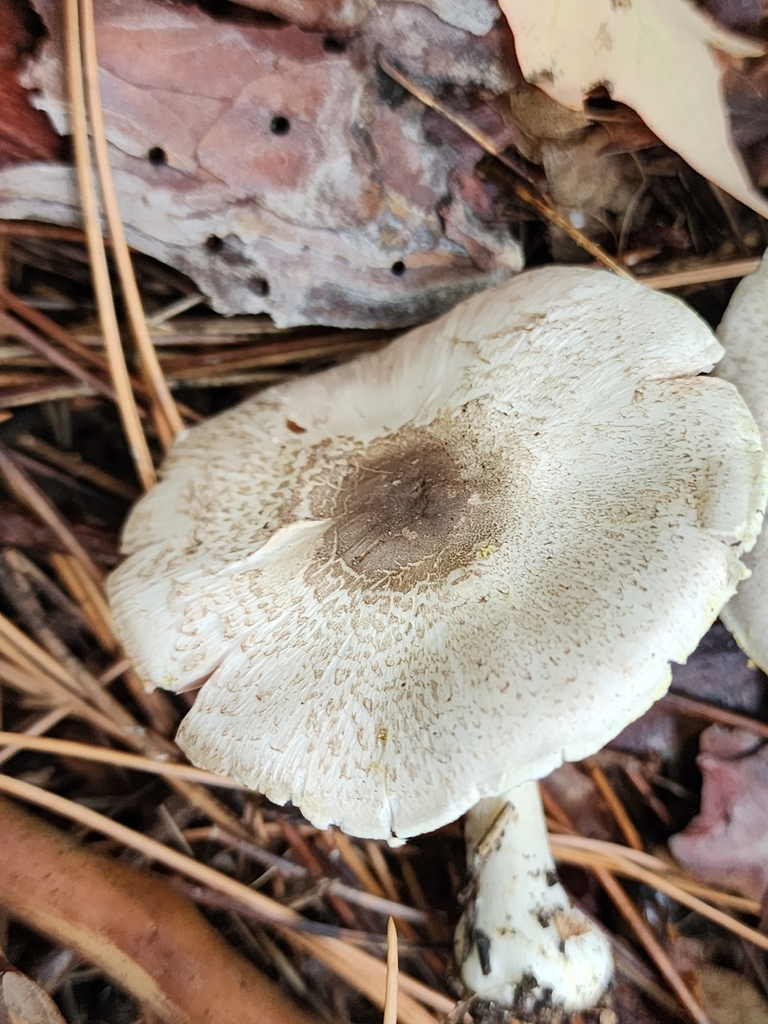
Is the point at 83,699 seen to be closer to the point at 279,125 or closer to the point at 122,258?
the point at 122,258

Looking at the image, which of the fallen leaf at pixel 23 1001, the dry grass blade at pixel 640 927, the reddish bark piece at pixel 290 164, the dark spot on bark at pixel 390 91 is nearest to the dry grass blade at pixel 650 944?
the dry grass blade at pixel 640 927

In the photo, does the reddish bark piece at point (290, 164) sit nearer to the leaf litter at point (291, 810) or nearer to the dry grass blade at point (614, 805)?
the leaf litter at point (291, 810)

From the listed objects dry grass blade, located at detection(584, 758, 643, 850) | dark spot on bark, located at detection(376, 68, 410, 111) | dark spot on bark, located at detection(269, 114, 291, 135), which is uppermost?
dark spot on bark, located at detection(269, 114, 291, 135)

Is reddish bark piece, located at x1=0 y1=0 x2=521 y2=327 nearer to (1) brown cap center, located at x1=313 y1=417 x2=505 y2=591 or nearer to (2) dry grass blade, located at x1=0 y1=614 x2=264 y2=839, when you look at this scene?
(1) brown cap center, located at x1=313 y1=417 x2=505 y2=591

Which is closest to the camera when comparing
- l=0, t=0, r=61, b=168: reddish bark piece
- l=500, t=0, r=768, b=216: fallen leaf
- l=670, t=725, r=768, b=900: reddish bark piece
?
l=500, t=0, r=768, b=216: fallen leaf

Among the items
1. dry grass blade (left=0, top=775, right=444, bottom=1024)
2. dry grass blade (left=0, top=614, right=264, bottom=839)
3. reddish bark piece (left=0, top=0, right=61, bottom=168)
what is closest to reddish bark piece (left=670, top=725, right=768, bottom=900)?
dry grass blade (left=0, top=775, right=444, bottom=1024)

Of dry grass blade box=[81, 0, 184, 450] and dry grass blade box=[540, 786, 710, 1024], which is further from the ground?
dry grass blade box=[81, 0, 184, 450]

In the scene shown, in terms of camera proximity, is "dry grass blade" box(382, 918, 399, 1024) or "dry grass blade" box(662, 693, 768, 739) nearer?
"dry grass blade" box(382, 918, 399, 1024)
